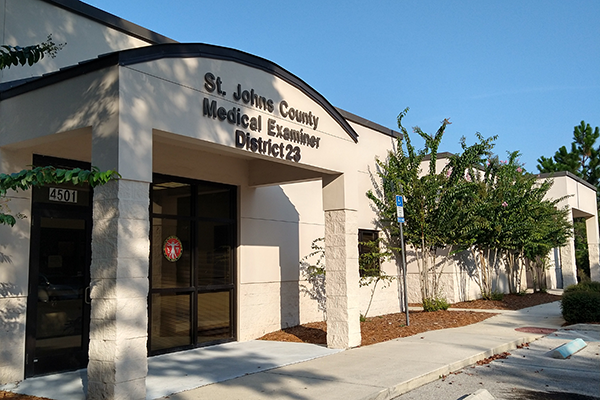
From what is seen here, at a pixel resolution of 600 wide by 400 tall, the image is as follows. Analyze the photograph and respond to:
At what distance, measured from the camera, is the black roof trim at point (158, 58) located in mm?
6504

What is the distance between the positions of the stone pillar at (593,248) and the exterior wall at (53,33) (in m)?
24.7

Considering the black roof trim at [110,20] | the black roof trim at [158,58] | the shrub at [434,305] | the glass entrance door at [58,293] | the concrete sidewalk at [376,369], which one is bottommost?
the concrete sidewalk at [376,369]

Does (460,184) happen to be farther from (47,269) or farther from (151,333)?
(47,269)

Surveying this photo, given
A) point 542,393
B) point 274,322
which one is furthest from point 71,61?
point 542,393

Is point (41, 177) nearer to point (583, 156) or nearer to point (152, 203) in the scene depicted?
point (152, 203)

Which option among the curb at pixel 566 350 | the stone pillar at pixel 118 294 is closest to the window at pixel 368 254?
the curb at pixel 566 350

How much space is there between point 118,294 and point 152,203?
3779 millimetres

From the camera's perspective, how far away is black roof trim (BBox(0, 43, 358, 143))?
21.3ft

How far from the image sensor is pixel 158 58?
6953 millimetres

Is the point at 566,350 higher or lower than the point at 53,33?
lower

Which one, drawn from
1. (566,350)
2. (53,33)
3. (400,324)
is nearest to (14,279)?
(53,33)

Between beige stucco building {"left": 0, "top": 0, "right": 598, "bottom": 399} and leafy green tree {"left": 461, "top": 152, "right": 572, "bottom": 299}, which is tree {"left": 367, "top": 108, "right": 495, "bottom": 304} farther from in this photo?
beige stucco building {"left": 0, "top": 0, "right": 598, "bottom": 399}

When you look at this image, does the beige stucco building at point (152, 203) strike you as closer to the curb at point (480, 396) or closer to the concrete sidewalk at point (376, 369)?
the concrete sidewalk at point (376, 369)

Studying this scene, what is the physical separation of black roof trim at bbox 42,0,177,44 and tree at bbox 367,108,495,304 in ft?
24.8
